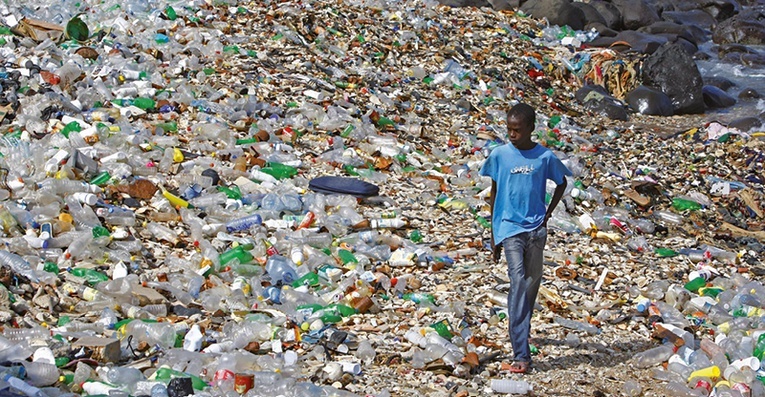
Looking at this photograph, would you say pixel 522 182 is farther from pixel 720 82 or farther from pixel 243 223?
pixel 720 82

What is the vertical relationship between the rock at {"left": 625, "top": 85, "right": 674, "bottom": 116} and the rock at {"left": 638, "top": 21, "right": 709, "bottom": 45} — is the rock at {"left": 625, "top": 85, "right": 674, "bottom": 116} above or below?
above

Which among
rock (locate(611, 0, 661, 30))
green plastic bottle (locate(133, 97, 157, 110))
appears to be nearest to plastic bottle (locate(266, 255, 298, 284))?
green plastic bottle (locate(133, 97, 157, 110))

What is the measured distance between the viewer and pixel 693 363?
16.3 ft

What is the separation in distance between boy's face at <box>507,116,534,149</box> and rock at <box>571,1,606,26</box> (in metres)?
13.1

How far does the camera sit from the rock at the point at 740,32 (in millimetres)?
19266

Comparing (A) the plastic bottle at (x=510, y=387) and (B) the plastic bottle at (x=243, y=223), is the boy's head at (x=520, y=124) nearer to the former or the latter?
(A) the plastic bottle at (x=510, y=387)

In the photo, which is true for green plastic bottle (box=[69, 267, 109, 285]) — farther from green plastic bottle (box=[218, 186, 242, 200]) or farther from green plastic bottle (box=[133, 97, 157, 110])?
green plastic bottle (box=[133, 97, 157, 110])

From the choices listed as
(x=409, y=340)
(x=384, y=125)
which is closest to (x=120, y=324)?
(x=409, y=340)

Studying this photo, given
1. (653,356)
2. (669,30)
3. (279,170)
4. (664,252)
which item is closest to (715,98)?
(669,30)

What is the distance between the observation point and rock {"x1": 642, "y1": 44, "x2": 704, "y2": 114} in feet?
42.9

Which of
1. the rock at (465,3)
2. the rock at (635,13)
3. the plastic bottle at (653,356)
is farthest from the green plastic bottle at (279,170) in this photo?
the rock at (635,13)

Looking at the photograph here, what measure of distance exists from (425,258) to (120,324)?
223 cm

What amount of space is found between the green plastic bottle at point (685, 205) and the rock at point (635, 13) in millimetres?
10972

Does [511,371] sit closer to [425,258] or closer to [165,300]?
[425,258]
